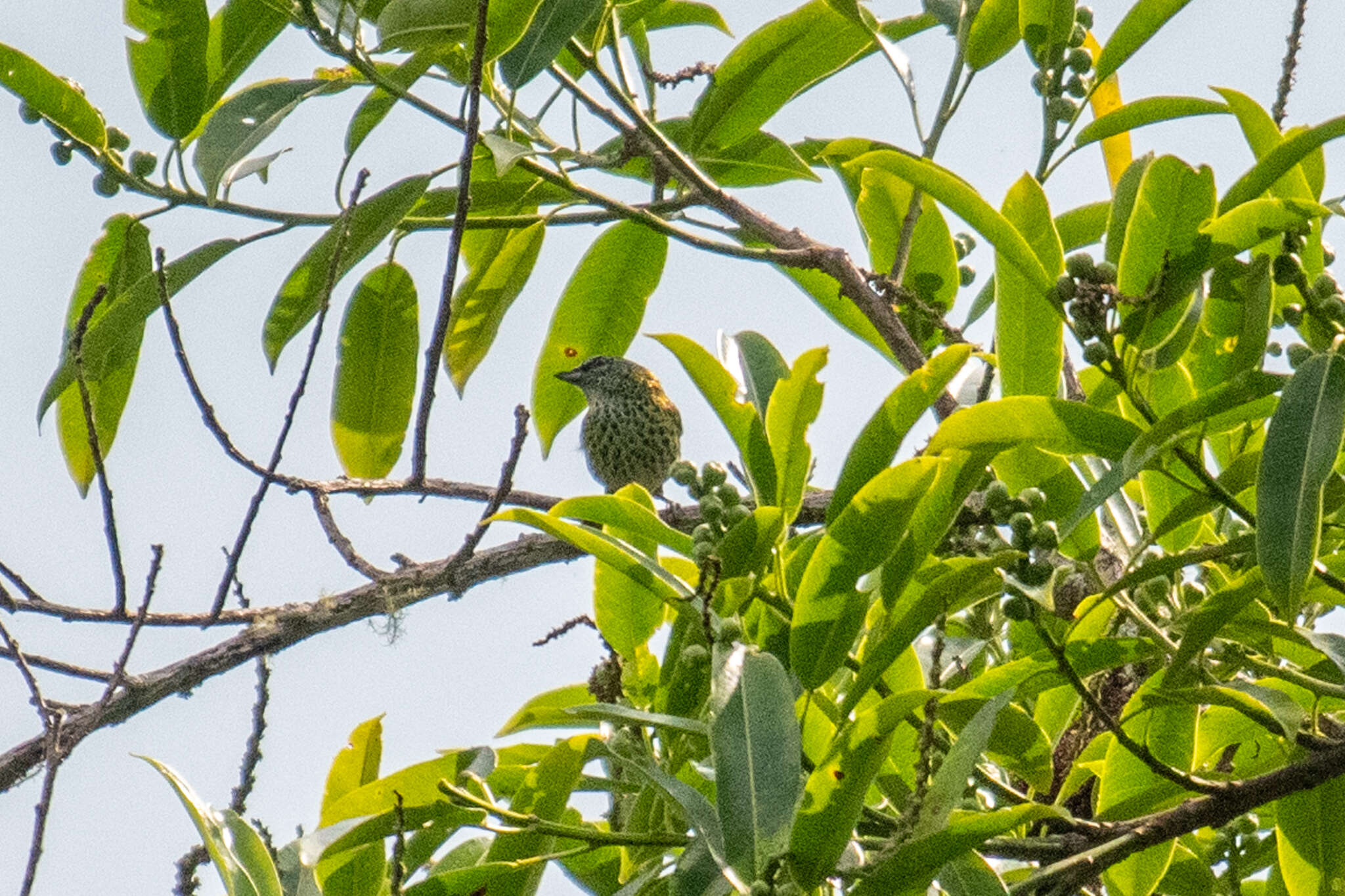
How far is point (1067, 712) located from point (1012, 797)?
0.31 meters

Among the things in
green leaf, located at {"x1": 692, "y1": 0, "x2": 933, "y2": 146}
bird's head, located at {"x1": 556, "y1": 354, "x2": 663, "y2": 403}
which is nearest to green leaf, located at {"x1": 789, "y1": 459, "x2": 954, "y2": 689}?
green leaf, located at {"x1": 692, "y1": 0, "x2": 933, "y2": 146}

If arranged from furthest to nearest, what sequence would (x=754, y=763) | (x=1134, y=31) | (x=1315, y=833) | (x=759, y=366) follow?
(x=1134, y=31), (x=759, y=366), (x=1315, y=833), (x=754, y=763)

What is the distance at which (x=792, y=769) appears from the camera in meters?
1.59

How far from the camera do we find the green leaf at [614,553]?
191cm

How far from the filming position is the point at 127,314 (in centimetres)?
301

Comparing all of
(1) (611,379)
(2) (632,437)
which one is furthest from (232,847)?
(2) (632,437)

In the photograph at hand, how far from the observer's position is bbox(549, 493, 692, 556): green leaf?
205 centimetres

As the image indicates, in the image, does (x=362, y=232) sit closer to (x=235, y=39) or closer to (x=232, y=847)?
(x=235, y=39)

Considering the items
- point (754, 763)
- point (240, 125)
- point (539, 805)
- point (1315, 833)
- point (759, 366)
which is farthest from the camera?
point (240, 125)

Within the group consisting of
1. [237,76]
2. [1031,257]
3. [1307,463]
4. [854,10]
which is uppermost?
[237,76]

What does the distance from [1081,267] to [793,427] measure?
16.8 inches

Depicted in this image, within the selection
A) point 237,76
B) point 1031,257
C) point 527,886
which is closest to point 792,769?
point 527,886

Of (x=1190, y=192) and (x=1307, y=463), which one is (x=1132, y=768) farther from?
(x=1190, y=192)

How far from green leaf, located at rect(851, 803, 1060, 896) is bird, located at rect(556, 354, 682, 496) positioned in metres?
4.49
